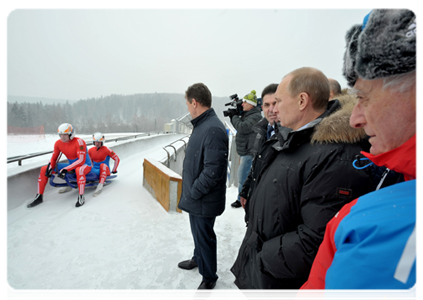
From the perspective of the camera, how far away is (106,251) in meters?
3.31

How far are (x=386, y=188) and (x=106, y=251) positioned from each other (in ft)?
12.2

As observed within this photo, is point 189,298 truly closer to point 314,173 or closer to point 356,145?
point 314,173

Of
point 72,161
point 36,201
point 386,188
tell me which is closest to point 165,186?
point 72,161

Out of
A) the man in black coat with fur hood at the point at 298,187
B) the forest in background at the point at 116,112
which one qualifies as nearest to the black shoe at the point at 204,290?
the man in black coat with fur hood at the point at 298,187

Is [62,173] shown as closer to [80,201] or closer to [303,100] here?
[80,201]

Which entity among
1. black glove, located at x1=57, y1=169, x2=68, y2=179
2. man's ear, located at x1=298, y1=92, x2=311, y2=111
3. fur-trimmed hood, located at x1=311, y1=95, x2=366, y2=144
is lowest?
black glove, located at x1=57, y1=169, x2=68, y2=179

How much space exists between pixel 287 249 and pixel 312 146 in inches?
24.2

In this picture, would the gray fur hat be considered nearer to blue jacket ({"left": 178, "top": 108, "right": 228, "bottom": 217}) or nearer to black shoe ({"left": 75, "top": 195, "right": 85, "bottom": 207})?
blue jacket ({"left": 178, "top": 108, "right": 228, "bottom": 217})

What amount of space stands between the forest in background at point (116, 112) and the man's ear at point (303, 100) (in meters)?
59.6

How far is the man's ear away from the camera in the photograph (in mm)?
1470

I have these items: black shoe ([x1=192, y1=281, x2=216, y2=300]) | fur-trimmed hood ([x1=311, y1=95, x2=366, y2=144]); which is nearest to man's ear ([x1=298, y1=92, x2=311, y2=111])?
fur-trimmed hood ([x1=311, y1=95, x2=366, y2=144])

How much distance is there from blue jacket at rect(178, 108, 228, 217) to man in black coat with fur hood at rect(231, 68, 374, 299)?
0.92m

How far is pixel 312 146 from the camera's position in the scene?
1307 millimetres

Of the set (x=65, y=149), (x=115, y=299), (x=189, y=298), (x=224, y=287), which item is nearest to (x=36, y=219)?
(x=65, y=149)
